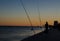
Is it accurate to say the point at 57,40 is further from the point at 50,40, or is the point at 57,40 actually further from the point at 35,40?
the point at 35,40

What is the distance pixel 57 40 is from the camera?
51.5 feet

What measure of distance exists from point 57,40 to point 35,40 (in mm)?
1733

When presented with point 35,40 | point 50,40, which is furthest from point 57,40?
point 35,40

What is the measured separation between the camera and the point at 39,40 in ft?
53.0

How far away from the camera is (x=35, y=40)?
16.2 m

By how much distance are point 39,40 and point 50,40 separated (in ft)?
3.06

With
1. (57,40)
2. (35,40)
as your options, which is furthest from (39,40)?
(57,40)

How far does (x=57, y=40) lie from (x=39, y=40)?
1.42m

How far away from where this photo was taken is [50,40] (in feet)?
51.5

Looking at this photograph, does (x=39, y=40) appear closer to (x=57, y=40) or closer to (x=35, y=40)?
(x=35, y=40)
